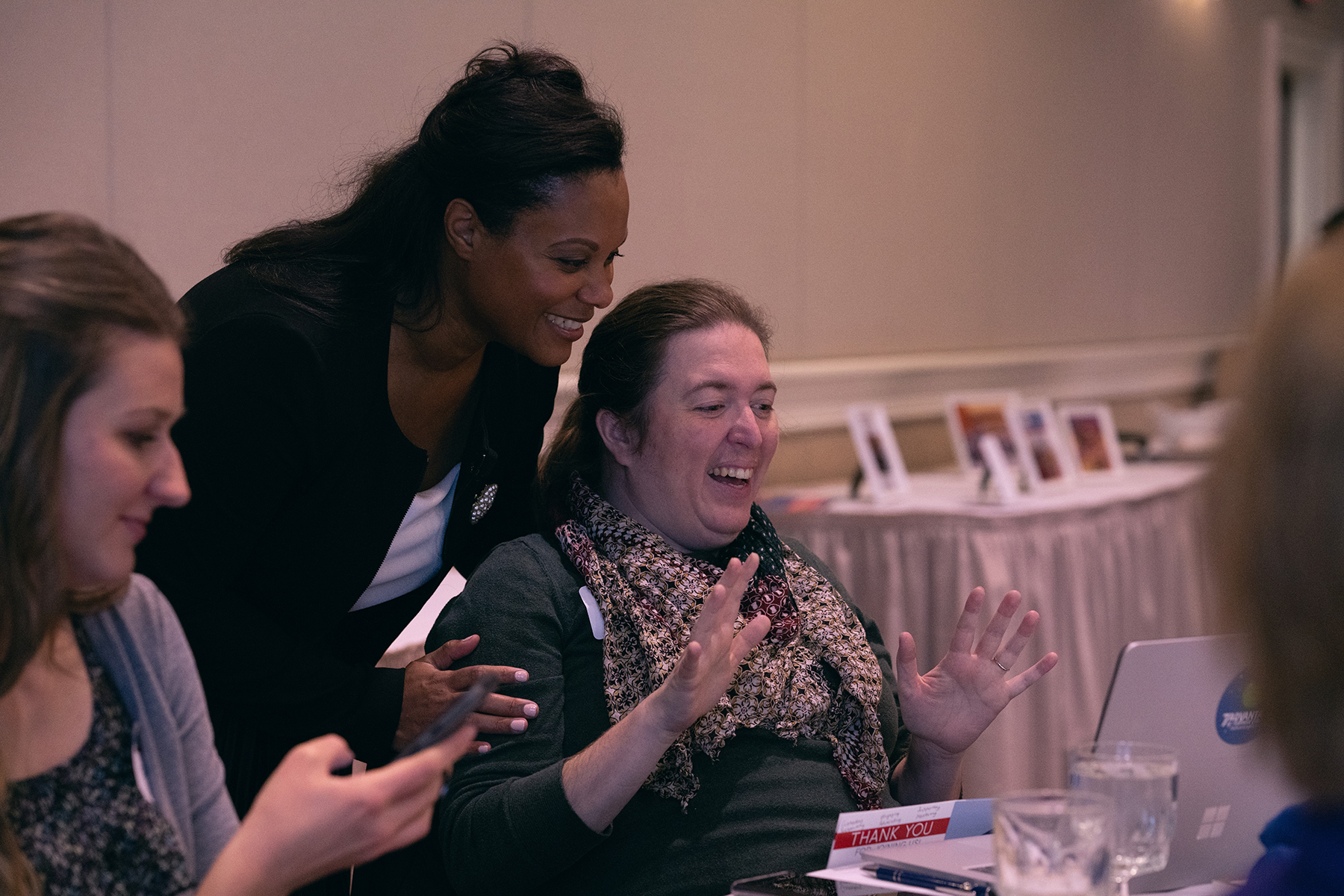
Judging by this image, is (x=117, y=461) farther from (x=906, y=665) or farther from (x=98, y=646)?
(x=906, y=665)

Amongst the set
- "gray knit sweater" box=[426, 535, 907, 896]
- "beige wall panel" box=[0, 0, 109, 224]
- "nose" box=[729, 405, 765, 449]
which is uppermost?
"beige wall panel" box=[0, 0, 109, 224]

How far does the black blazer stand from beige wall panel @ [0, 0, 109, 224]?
86 centimetres

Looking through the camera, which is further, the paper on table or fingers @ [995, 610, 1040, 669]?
fingers @ [995, 610, 1040, 669]

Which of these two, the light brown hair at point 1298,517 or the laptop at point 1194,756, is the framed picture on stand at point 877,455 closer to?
the laptop at point 1194,756

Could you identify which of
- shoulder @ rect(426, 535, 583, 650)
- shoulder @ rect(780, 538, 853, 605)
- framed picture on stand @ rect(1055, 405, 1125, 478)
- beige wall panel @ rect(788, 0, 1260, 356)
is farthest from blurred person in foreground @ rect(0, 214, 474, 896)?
framed picture on stand @ rect(1055, 405, 1125, 478)

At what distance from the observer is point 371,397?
5.92 feet

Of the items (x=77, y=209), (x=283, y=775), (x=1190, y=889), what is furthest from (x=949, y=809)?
(x=77, y=209)

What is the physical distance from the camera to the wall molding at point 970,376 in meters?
4.19

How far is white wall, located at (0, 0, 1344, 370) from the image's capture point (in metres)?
2.57

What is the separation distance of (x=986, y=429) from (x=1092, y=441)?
1.75 ft

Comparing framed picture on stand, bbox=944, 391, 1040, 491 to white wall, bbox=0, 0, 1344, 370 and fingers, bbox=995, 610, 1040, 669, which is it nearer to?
white wall, bbox=0, 0, 1344, 370

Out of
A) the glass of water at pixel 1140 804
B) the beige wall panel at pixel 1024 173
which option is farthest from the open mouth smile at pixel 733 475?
the beige wall panel at pixel 1024 173

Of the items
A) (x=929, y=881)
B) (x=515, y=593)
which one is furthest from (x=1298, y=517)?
(x=515, y=593)

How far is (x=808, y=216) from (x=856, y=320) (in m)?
0.44
